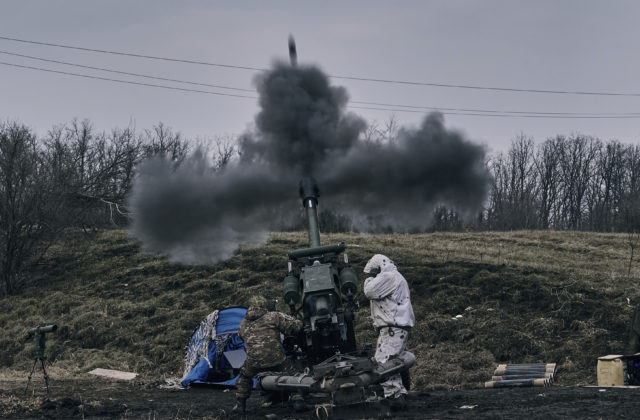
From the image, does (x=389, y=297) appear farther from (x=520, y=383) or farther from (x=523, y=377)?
(x=523, y=377)

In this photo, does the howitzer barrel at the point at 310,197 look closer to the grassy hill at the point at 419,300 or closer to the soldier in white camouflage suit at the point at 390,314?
the soldier in white camouflage suit at the point at 390,314

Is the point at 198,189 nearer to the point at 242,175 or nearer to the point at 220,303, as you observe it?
the point at 242,175

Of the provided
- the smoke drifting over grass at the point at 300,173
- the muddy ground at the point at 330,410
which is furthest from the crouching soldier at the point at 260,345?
the smoke drifting over grass at the point at 300,173

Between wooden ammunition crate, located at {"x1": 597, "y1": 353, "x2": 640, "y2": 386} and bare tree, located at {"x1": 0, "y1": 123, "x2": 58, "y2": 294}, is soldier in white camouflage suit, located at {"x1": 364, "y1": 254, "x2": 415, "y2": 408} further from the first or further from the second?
bare tree, located at {"x1": 0, "y1": 123, "x2": 58, "y2": 294}

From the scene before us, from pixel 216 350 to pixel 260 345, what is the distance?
503 centimetres

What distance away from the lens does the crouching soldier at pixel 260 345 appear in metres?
12.8

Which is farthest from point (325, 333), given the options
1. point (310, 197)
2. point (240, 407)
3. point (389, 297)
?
point (310, 197)

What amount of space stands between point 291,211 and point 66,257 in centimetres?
1863

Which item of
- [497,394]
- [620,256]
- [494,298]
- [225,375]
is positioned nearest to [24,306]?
[225,375]

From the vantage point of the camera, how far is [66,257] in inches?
1314

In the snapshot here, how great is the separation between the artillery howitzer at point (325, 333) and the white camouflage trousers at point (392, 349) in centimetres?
20

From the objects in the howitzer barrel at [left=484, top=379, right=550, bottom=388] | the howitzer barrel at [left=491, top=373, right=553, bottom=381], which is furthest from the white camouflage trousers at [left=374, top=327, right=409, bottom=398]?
the howitzer barrel at [left=491, top=373, right=553, bottom=381]

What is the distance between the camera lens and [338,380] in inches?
450

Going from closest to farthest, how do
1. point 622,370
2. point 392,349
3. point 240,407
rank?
point 392,349 → point 240,407 → point 622,370
